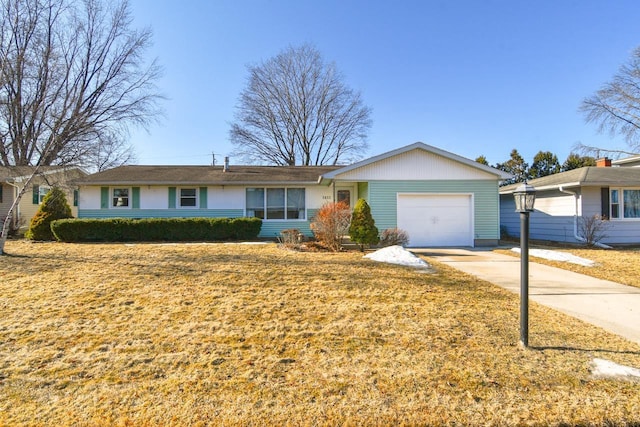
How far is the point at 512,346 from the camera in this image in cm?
381

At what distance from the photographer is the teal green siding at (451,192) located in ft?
42.7

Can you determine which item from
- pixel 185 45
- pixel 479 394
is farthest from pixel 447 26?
pixel 479 394

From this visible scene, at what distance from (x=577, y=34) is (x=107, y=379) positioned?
1679cm

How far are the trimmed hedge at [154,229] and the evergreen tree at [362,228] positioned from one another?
4.66m

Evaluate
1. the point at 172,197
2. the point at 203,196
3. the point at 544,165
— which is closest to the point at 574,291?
the point at 203,196

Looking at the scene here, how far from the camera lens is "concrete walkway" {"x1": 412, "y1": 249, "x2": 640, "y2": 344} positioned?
15.4 feet

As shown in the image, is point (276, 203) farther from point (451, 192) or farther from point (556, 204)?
point (556, 204)

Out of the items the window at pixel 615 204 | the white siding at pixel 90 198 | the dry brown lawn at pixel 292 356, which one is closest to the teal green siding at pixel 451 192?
the window at pixel 615 204

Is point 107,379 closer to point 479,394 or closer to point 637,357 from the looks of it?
point 479,394

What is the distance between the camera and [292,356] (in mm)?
3586

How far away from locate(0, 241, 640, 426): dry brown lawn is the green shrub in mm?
8150

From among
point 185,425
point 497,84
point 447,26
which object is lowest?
point 185,425

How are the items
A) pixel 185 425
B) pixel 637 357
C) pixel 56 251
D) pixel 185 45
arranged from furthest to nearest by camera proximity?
pixel 185 45
pixel 56 251
pixel 637 357
pixel 185 425

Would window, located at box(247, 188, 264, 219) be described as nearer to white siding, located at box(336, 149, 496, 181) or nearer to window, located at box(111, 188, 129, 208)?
white siding, located at box(336, 149, 496, 181)
